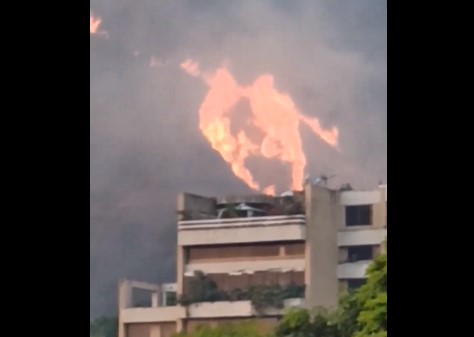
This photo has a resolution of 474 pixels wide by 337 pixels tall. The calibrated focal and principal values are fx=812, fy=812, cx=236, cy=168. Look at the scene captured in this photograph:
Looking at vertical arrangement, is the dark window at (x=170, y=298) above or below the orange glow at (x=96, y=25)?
below

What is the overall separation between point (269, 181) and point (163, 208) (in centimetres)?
34

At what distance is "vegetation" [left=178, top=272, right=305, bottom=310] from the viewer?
2.39 metres

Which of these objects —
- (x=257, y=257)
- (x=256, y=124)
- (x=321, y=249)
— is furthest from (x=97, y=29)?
(x=321, y=249)

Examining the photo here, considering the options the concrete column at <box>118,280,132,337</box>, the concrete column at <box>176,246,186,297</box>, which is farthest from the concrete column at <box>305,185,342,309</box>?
the concrete column at <box>118,280,132,337</box>

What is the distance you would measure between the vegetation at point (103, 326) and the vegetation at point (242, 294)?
0.21 m

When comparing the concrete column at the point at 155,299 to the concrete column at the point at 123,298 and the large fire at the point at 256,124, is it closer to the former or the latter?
the concrete column at the point at 123,298

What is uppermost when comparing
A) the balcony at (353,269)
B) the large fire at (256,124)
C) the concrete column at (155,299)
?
the large fire at (256,124)

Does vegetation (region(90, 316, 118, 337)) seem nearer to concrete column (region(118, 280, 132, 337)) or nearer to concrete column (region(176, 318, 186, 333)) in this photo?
concrete column (region(118, 280, 132, 337))

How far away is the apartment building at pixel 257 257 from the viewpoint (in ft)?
7.61

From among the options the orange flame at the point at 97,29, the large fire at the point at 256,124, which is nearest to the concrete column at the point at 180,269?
the large fire at the point at 256,124

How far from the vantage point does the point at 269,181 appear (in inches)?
93.9

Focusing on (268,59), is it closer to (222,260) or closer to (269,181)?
(269,181)

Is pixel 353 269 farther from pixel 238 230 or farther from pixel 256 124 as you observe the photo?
pixel 256 124
